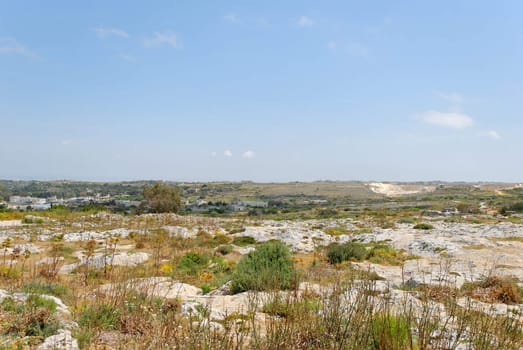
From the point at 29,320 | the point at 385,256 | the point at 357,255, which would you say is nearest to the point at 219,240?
the point at 357,255

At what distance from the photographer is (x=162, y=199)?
53.0 m

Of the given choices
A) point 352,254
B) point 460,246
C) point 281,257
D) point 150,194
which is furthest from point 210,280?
point 150,194

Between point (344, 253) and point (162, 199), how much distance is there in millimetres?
41397

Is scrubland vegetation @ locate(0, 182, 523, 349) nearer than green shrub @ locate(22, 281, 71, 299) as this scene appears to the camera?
Yes

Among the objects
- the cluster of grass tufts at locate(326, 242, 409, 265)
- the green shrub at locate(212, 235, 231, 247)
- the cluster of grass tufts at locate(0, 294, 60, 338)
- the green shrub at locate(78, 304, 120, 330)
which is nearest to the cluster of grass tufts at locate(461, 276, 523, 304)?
the cluster of grass tufts at locate(326, 242, 409, 265)

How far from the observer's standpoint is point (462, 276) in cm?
1169

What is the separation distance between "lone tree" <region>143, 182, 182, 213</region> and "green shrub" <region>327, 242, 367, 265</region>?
40199mm

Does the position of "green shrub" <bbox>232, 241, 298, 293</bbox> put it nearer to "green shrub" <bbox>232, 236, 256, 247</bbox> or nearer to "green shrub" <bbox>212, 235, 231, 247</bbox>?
"green shrub" <bbox>232, 236, 256, 247</bbox>

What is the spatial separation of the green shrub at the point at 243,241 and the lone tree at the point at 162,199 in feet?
109

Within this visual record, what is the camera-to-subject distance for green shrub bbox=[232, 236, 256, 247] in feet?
67.7

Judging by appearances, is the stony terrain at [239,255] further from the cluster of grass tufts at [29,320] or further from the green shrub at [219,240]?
the green shrub at [219,240]

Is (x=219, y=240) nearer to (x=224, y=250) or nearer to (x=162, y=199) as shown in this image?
(x=224, y=250)

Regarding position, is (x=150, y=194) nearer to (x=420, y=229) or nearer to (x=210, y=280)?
(x=420, y=229)

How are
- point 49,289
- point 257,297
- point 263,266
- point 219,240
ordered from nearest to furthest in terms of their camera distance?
point 257,297 → point 49,289 → point 263,266 → point 219,240
